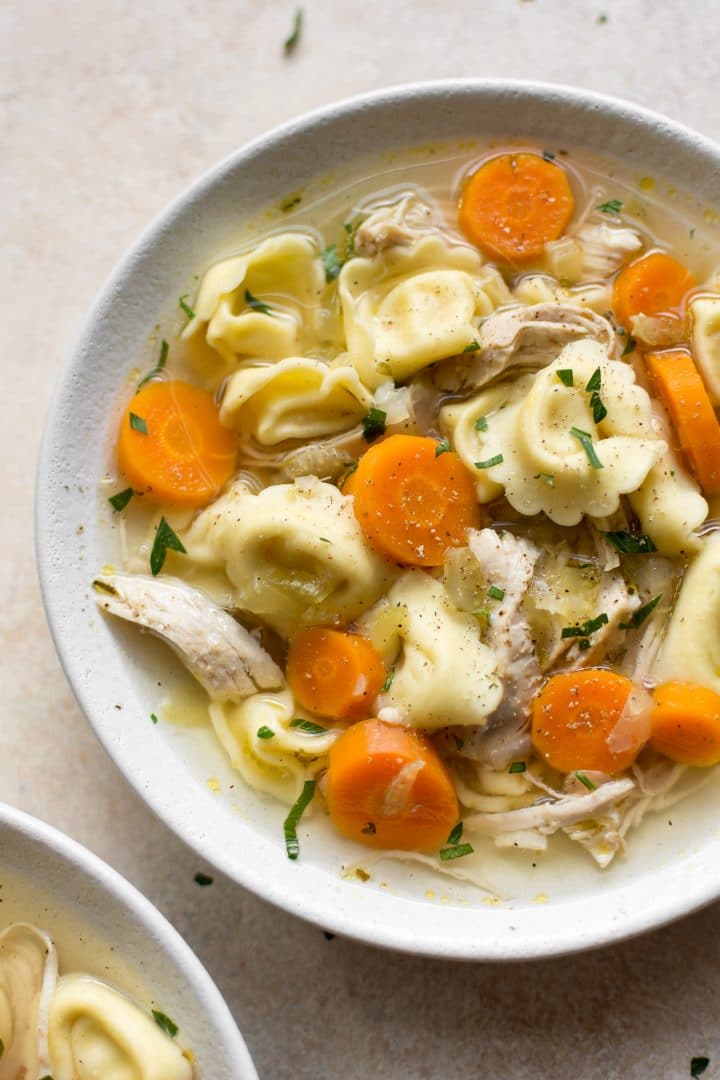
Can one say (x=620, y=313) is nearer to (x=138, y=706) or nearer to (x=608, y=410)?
(x=608, y=410)

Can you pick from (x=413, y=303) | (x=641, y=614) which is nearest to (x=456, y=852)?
(x=641, y=614)

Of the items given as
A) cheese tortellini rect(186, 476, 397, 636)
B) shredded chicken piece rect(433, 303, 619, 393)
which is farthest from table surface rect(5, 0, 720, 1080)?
shredded chicken piece rect(433, 303, 619, 393)

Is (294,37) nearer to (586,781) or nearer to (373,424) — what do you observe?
(373,424)

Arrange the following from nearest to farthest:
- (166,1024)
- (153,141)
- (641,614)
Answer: (166,1024) < (641,614) < (153,141)

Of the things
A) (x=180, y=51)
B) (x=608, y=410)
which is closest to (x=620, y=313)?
(x=608, y=410)

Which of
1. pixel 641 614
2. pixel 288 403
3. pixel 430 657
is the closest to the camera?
pixel 430 657

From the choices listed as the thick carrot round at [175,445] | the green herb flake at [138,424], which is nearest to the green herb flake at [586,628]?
the thick carrot round at [175,445]
